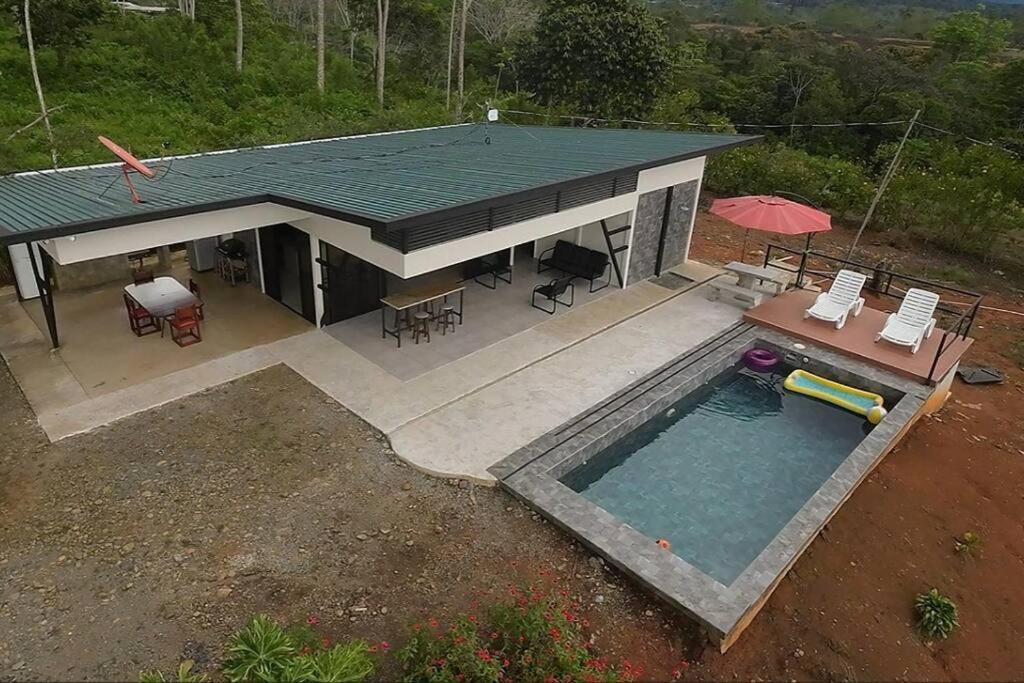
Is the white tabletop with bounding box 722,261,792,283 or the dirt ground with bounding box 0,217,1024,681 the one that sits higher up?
the white tabletop with bounding box 722,261,792,283

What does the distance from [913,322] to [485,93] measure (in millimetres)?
25995

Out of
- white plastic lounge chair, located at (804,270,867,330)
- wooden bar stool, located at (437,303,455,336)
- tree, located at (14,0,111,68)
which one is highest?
tree, located at (14,0,111,68)

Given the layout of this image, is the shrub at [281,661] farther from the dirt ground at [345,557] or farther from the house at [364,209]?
the house at [364,209]

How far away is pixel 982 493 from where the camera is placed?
9016mm

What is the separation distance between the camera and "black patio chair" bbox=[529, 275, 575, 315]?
1267 cm

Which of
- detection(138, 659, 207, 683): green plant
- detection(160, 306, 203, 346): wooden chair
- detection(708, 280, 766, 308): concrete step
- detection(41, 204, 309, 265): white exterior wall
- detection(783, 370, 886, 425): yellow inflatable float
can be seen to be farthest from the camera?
detection(708, 280, 766, 308): concrete step

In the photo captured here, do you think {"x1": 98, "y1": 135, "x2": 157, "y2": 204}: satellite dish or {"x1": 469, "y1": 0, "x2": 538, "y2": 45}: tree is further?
{"x1": 469, "y1": 0, "x2": 538, "y2": 45}: tree

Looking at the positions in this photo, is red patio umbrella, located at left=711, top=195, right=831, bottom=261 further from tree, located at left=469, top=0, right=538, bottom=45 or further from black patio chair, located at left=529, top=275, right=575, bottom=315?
tree, located at left=469, top=0, right=538, bottom=45

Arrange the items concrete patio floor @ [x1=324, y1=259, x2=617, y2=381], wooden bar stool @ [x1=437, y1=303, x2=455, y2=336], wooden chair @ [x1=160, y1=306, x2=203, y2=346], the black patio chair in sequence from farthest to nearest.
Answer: the black patio chair → wooden bar stool @ [x1=437, y1=303, x2=455, y2=336] → concrete patio floor @ [x1=324, y1=259, x2=617, y2=381] → wooden chair @ [x1=160, y1=306, x2=203, y2=346]

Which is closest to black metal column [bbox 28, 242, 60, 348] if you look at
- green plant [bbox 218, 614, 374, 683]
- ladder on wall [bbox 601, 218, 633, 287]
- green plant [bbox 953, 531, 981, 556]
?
green plant [bbox 218, 614, 374, 683]

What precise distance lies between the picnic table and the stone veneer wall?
5.10 feet

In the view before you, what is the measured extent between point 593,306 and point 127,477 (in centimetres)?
875

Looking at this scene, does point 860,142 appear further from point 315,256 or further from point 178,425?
point 178,425

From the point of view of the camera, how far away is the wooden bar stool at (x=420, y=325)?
11367 mm
